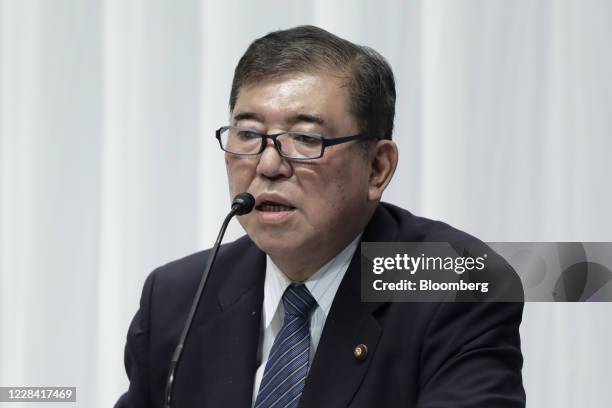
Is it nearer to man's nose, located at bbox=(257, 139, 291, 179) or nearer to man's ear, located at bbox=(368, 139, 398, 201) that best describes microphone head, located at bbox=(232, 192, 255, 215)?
man's nose, located at bbox=(257, 139, 291, 179)

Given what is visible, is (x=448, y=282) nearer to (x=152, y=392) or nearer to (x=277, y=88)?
(x=277, y=88)

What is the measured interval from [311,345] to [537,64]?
1.15 m

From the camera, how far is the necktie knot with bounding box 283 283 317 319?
5.37 feet

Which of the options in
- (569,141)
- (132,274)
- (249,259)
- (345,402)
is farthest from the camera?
(132,274)

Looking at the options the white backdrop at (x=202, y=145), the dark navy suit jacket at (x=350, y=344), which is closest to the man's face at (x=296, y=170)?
the dark navy suit jacket at (x=350, y=344)

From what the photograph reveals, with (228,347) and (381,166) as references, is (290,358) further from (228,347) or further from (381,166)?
(381,166)

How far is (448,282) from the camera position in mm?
1606

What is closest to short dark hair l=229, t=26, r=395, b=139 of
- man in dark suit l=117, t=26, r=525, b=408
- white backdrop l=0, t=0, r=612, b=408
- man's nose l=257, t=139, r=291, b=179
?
man in dark suit l=117, t=26, r=525, b=408

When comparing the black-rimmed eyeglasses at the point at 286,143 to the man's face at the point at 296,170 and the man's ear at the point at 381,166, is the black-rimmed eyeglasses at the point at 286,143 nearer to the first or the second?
the man's face at the point at 296,170

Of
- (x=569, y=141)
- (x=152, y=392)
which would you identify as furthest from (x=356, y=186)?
(x=569, y=141)

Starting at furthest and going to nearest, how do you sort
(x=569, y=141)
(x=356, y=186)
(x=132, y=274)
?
1. (x=132, y=274)
2. (x=569, y=141)
3. (x=356, y=186)

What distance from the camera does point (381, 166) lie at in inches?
67.1

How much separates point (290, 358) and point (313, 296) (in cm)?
13

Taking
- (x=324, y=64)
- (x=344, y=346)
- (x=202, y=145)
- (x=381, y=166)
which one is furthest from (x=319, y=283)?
(x=202, y=145)
